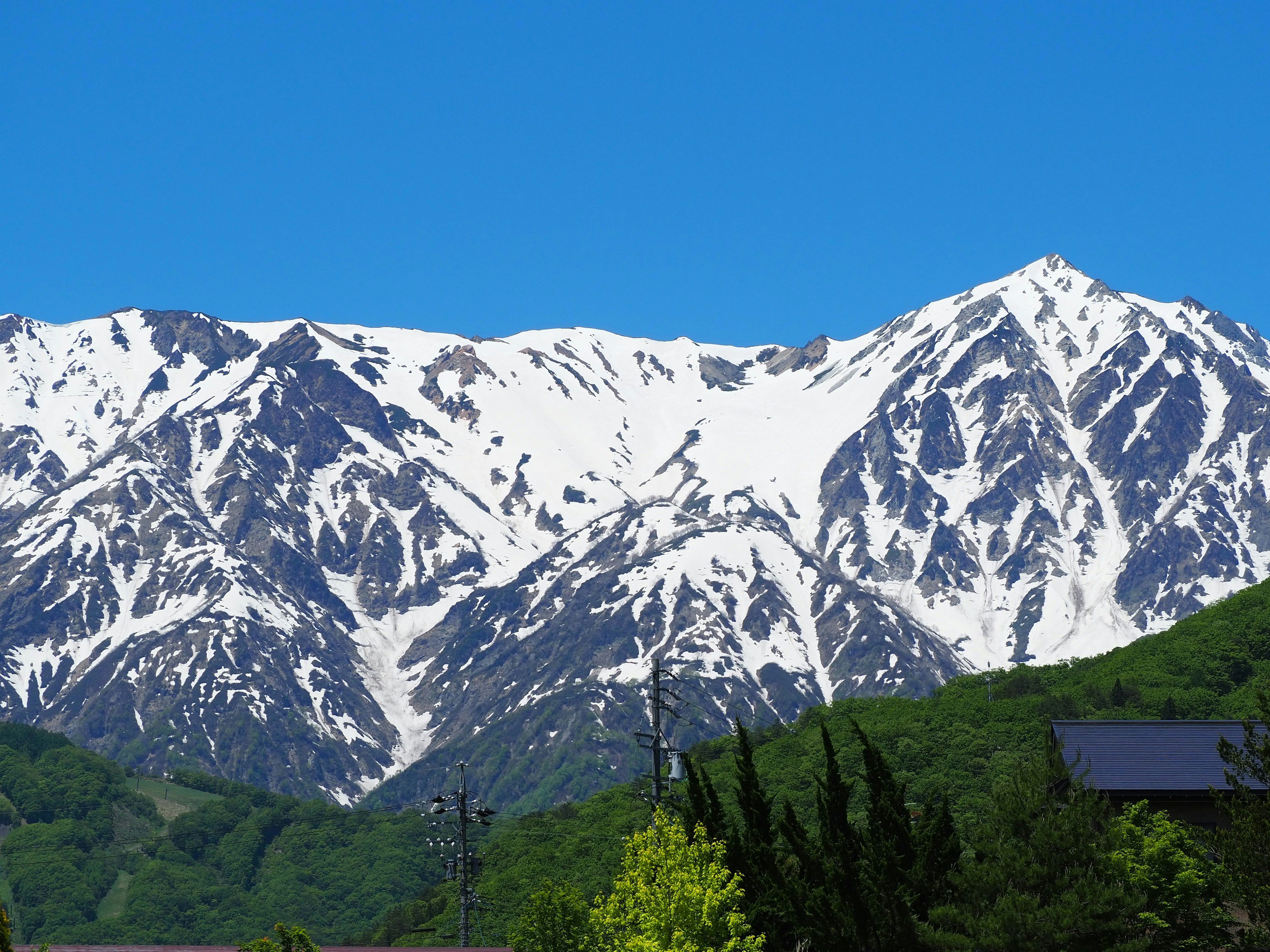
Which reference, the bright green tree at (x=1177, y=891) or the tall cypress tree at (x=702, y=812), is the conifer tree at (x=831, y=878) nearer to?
the tall cypress tree at (x=702, y=812)

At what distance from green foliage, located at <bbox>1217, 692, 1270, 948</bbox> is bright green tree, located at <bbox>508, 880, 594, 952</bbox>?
997 inches

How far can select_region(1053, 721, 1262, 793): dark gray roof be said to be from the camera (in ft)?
240

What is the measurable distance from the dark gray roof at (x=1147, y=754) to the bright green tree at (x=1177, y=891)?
716cm

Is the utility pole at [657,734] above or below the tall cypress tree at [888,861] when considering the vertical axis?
above

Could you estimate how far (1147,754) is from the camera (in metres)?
75.8

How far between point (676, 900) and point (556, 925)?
1156 centimetres

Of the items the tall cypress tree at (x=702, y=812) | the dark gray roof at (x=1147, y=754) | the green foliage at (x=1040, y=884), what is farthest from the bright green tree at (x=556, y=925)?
the dark gray roof at (x=1147, y=754)

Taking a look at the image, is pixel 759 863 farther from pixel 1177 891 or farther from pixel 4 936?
pixel 4 936

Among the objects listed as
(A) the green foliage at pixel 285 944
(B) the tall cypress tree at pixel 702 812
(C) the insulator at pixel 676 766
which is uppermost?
(C) the insulator at pixel 676 766

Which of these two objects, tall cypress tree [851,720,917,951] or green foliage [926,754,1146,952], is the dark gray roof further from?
green foliage [926,754,1146,952]

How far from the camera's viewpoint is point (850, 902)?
61.2 m

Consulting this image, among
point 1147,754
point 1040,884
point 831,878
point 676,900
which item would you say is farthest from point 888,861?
point 1147,754

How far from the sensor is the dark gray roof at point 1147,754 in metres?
73.2

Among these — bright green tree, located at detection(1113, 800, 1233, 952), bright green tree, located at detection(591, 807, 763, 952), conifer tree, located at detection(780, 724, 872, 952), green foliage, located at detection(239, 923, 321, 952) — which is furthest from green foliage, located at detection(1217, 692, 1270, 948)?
green foliage, located at detection(239, 923, 321, 952)
